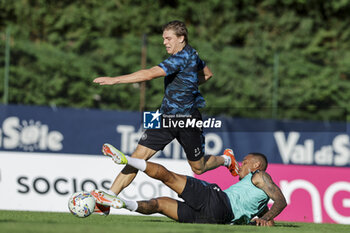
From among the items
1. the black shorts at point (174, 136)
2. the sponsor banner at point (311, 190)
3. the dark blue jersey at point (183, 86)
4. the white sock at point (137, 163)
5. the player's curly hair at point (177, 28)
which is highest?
the player's curly hair at point (177, 28)

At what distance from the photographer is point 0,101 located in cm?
1553

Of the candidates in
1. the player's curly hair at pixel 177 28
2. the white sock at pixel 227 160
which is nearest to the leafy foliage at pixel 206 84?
the white sock at pixel 227 160

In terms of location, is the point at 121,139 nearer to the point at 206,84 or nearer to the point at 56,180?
the point at 56,180

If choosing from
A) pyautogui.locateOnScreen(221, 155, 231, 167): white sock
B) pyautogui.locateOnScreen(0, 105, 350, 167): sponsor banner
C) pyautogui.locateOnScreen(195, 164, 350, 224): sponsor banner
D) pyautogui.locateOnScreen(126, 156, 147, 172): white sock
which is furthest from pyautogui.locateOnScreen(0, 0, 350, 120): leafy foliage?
pyautogui.locateOnScreen(126, 156, 147, 172): white sock

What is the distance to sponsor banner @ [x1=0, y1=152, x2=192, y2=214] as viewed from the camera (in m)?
11.2

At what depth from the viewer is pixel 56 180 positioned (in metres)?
11.4

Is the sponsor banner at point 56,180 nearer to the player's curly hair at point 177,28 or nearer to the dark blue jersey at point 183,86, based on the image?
the dark blue jersey at point 183,86

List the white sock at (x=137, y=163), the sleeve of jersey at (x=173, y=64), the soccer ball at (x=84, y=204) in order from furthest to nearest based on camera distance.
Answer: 1. the sleeve of jersey at (x=173, y=64)
2. the white sock at (x=137, y=163)
3. the soccer ball at (x=84, y=204)

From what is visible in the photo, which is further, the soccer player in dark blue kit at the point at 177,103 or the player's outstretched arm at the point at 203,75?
the player's outstretched arm at the point at 203,75

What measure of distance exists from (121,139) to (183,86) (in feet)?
18.5

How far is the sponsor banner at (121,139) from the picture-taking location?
13258 millimetres

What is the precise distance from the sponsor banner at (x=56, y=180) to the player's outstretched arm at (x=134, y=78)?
431cm

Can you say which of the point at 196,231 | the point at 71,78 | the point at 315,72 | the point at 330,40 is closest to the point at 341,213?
the point at 196,231

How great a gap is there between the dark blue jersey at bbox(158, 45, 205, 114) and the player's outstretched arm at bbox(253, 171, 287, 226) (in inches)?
44.9
